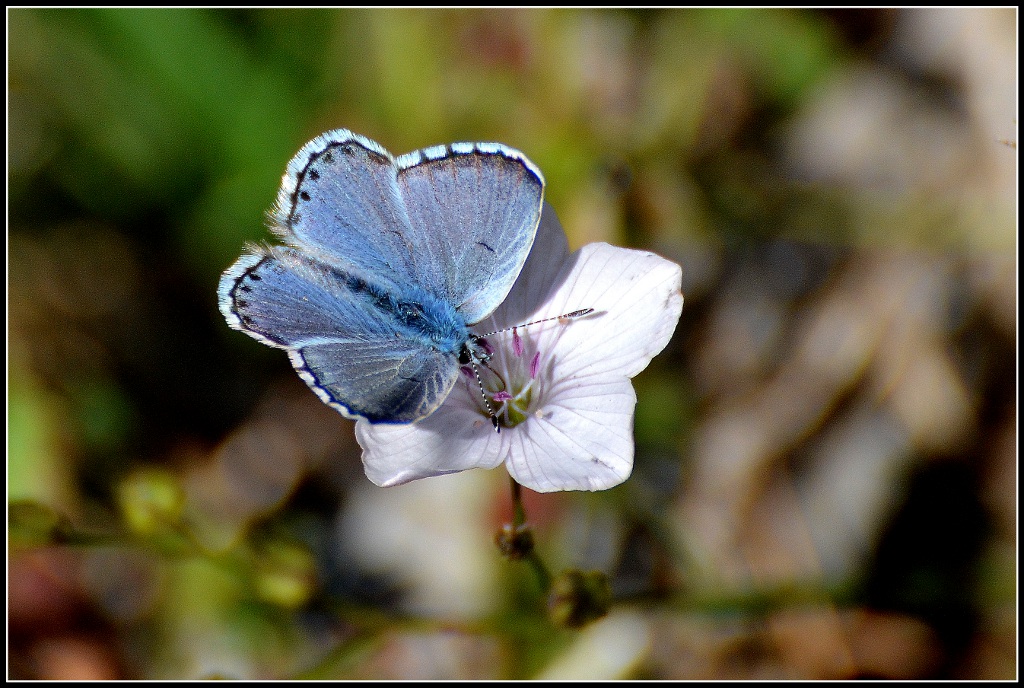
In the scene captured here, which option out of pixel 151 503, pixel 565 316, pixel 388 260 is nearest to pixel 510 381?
pixel 565 316

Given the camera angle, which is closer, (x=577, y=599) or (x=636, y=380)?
(x=577, y=599)

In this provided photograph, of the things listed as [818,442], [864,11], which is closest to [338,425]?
[818,442]

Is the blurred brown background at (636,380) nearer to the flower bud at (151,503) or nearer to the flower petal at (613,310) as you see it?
the flower bud at (151,503)

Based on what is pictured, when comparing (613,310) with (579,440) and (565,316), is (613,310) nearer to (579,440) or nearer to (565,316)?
(565,316)

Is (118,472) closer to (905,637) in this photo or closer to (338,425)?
(338,425)

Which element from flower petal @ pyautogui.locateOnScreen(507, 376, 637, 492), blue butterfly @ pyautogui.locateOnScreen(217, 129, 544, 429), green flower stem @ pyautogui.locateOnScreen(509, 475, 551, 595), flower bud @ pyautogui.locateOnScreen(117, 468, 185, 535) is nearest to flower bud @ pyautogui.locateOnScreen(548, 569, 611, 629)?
green flower stem @ pyautogui.locateOnScreen(509, 475, 551, 595)

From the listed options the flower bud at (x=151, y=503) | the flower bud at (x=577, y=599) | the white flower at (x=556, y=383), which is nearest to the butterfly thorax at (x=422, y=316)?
the white flower at (x=556, y=383)

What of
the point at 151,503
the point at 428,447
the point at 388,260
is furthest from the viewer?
the point at 151,503
